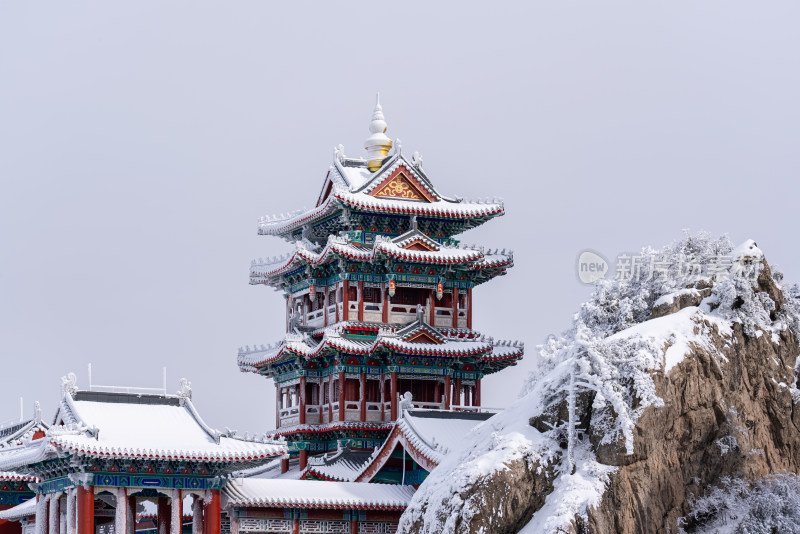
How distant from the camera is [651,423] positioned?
33844 mm

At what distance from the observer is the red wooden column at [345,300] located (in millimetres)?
50312

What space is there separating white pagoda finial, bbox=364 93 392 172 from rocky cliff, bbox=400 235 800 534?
17.3 m

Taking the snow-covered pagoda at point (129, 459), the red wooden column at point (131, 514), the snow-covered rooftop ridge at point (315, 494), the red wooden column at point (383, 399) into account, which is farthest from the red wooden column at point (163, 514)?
the red wooden column at point (383, 399)

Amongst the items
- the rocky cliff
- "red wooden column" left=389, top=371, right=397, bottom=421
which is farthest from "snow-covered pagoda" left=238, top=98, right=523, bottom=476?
the rocky cliff

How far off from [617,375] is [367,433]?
54.1 feet

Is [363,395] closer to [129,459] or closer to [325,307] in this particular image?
[325,307]

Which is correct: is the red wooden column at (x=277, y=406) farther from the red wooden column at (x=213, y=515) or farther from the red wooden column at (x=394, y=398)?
the red wooden column at (x=213, y=515)

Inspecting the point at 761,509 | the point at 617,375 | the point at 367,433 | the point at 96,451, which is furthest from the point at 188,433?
the point at 761,509

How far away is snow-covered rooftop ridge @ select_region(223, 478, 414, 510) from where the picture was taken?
41.5 m

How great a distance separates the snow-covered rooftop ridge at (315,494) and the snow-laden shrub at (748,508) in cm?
1083

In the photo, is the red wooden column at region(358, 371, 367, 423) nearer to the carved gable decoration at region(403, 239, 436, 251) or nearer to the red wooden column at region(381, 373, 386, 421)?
the red wooden column at region(381, 373, 386, 421)

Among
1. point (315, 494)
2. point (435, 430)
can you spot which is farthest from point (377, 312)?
point (315, 494)

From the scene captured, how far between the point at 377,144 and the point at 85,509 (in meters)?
18.8

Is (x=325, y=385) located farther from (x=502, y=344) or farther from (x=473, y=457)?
(x=473, y=457)
